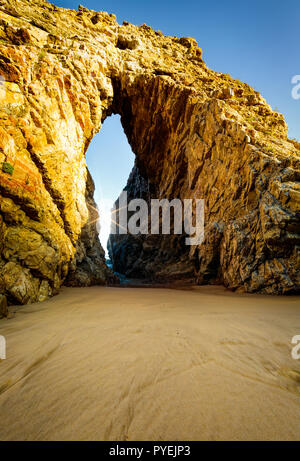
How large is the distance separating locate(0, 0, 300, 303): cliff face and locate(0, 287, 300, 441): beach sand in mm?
2818

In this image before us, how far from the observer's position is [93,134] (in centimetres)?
955

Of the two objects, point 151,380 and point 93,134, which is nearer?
point 151,380

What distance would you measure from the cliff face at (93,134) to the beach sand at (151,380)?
2.82 metres

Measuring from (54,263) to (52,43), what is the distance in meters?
10.5

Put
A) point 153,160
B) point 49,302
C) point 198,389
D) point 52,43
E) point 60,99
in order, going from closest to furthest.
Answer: point 198,389, point 49,302, point 60,99, point 52,43, point 153,160

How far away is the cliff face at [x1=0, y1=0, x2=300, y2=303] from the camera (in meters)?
5.02

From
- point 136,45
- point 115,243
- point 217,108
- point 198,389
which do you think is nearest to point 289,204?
point 198,389

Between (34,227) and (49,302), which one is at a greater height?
(34,227)

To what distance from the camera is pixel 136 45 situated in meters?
12.3

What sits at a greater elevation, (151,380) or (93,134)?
(93,134)

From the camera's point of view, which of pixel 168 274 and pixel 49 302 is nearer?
pixel 49 302

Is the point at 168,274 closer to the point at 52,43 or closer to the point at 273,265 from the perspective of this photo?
the point at 273,265

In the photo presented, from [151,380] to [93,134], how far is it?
36.3ft

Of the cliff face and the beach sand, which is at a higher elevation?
the cliff face
